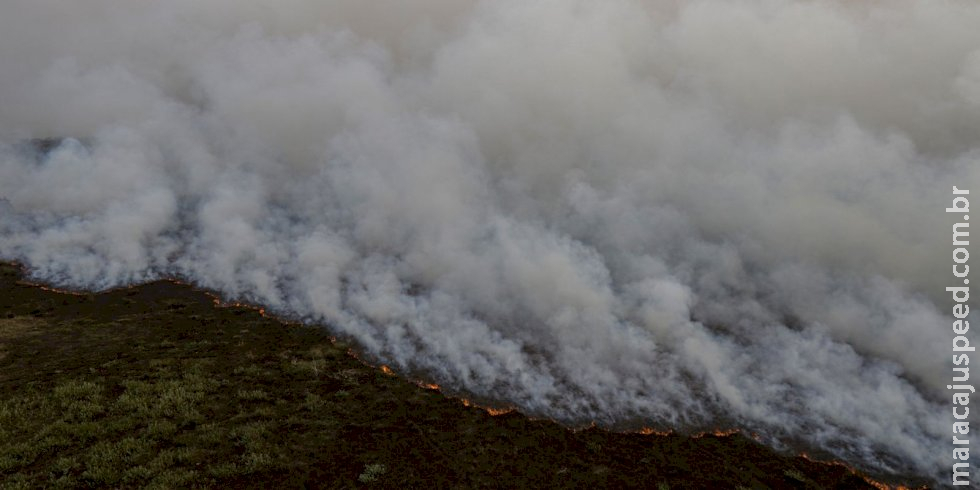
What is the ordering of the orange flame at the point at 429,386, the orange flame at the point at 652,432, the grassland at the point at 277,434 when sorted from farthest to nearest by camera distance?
1. the orange flame at the point at 429,386
2. the orange flame at the point at 652,432
3. the grassland at the point at 277,434

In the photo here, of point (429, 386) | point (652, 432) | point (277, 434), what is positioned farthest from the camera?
point (429, 386)

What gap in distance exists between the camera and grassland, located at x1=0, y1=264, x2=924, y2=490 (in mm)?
17219

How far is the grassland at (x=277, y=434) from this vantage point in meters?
17.2

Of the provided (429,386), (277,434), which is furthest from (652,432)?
(277,434)

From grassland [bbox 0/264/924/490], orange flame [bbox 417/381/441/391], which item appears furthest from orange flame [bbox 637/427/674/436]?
orange flame [bbox 417/381/441/391]

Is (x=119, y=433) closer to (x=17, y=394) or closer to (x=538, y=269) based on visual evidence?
(x=17, y=394)

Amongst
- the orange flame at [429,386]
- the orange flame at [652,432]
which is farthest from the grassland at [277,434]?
the orange flame at [429,386]

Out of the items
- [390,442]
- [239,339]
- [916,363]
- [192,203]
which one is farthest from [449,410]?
[192,203]

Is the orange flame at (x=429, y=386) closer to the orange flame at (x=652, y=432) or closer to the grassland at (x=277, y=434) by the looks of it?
the grassland at (x=277, y=434)

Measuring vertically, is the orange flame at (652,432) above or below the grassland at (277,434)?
above

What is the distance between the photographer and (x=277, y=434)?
774 inches

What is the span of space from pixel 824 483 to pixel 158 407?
28726mm

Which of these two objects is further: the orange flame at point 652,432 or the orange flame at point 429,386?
the orange flame at point 429,386

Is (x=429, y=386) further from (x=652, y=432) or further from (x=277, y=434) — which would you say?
(x=652, y=432)
